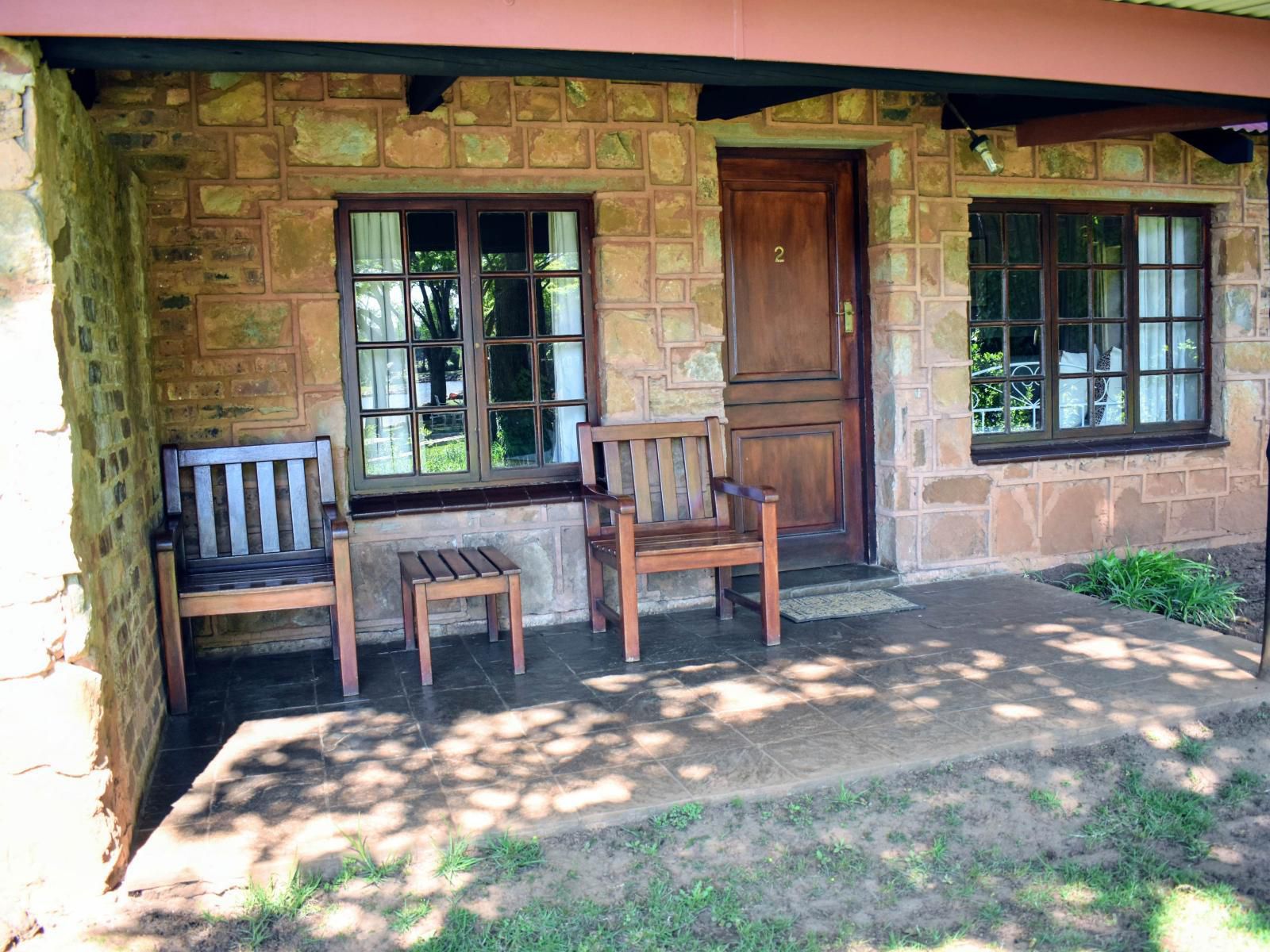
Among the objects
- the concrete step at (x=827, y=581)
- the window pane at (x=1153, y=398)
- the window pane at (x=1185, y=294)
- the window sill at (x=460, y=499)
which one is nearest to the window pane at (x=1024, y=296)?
the window pane at (x=1153, y=398)

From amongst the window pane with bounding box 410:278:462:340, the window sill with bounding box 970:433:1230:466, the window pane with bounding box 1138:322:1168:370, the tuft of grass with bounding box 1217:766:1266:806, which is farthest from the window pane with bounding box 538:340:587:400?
the window pane with bounding box 1138:322:1168:370

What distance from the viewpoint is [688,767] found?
3.44m

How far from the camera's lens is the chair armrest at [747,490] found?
4.71 metres

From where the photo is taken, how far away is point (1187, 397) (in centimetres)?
664

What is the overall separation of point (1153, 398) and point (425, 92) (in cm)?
447

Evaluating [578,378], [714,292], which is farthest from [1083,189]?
[578,378]

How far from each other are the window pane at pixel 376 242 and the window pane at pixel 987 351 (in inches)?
120

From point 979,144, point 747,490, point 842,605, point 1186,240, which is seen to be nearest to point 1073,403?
point 1186,240

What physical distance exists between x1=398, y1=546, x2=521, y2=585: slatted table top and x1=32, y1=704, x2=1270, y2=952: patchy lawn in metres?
1.47

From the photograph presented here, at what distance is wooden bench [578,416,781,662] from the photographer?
15.1ft

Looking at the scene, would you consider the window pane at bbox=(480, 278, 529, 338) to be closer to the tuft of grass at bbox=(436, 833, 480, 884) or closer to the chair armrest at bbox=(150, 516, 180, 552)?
the chair armrest at bbox=(150, 516, 180, 552)

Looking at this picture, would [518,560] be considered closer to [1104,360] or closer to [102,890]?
[102,890]

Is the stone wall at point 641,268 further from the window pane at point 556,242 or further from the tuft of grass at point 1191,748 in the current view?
the tuft of grass at point 1191,748

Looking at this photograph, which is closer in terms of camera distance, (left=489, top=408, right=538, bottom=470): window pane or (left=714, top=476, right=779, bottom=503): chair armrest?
(left=714, top=476, right=779, bottom=503): chair armrest
